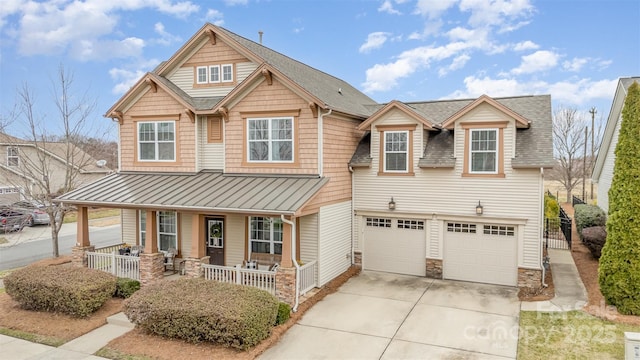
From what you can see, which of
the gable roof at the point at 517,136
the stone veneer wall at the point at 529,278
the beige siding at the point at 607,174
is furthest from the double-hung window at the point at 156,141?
the beige siding at the point at 607,174

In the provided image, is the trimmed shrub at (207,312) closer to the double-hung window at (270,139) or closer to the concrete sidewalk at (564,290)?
the double-hung window at (270,139)

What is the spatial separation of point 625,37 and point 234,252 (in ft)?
69.3

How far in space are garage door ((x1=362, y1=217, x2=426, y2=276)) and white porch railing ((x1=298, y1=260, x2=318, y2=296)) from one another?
3106mm

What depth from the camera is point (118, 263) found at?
13625 mm

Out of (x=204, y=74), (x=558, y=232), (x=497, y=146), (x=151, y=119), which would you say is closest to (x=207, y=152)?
(x=151, y=119)

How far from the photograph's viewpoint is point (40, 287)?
1094 centimetres

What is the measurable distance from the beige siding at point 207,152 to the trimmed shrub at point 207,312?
552cm

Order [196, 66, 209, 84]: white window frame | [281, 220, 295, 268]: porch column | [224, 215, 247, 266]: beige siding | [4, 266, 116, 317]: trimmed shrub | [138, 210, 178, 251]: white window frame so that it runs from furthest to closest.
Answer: [138, 210, 178, 251]: white window frame → [196, 66, 209, 84]: white window frame → [224, 215, 247, 266]: beige siding → [281, 220, 295, 268]: porch column → [4, 266, 116, 317]: trimmed shrub

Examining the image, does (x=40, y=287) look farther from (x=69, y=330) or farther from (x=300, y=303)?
(x=300, y=303)

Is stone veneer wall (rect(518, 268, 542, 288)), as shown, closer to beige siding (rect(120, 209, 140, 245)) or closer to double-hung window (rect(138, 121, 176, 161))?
double-hung window (rect(138, 121, 176, 161))

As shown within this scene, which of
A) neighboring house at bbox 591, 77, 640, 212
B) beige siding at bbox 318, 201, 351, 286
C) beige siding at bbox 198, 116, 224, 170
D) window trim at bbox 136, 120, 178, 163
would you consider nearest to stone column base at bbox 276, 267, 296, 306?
beige siding at bbox 318, 201, 351, 286

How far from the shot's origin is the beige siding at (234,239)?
1398 cm

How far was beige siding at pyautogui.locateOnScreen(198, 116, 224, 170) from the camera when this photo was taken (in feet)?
47.2

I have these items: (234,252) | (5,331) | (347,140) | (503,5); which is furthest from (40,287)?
(503,5)
